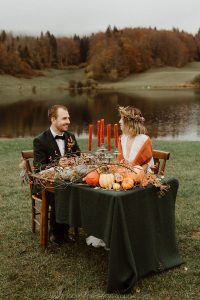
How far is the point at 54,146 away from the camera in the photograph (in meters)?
7.59

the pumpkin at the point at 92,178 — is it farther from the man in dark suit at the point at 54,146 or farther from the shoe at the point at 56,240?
the shoe at the point at 56,240

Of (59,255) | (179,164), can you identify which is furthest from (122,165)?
(179,164)

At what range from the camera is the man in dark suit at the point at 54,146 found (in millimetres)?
7410

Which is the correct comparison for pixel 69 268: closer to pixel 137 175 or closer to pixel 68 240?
pixel 68 240

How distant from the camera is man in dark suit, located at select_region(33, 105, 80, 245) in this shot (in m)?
7.41

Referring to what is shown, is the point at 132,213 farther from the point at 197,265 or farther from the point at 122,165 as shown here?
the point at 197,265

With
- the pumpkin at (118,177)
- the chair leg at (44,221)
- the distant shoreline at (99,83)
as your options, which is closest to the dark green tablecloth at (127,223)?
the pumpkin at (118,177)

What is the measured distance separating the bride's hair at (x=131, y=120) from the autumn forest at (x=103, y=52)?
120636mm

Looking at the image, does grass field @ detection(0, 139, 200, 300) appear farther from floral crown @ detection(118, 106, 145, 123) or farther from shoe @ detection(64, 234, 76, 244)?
floral crown @ detection(118, 106, 145, 123)

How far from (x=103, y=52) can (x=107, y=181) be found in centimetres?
14123

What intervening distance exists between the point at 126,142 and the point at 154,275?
2.10 m

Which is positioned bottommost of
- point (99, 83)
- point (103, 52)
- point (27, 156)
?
point (99, 83)

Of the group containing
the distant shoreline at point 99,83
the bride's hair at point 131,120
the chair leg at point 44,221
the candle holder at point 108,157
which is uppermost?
the bride's hair at point 131,120

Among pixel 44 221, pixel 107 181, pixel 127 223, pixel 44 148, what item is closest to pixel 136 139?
pixel 107 181
